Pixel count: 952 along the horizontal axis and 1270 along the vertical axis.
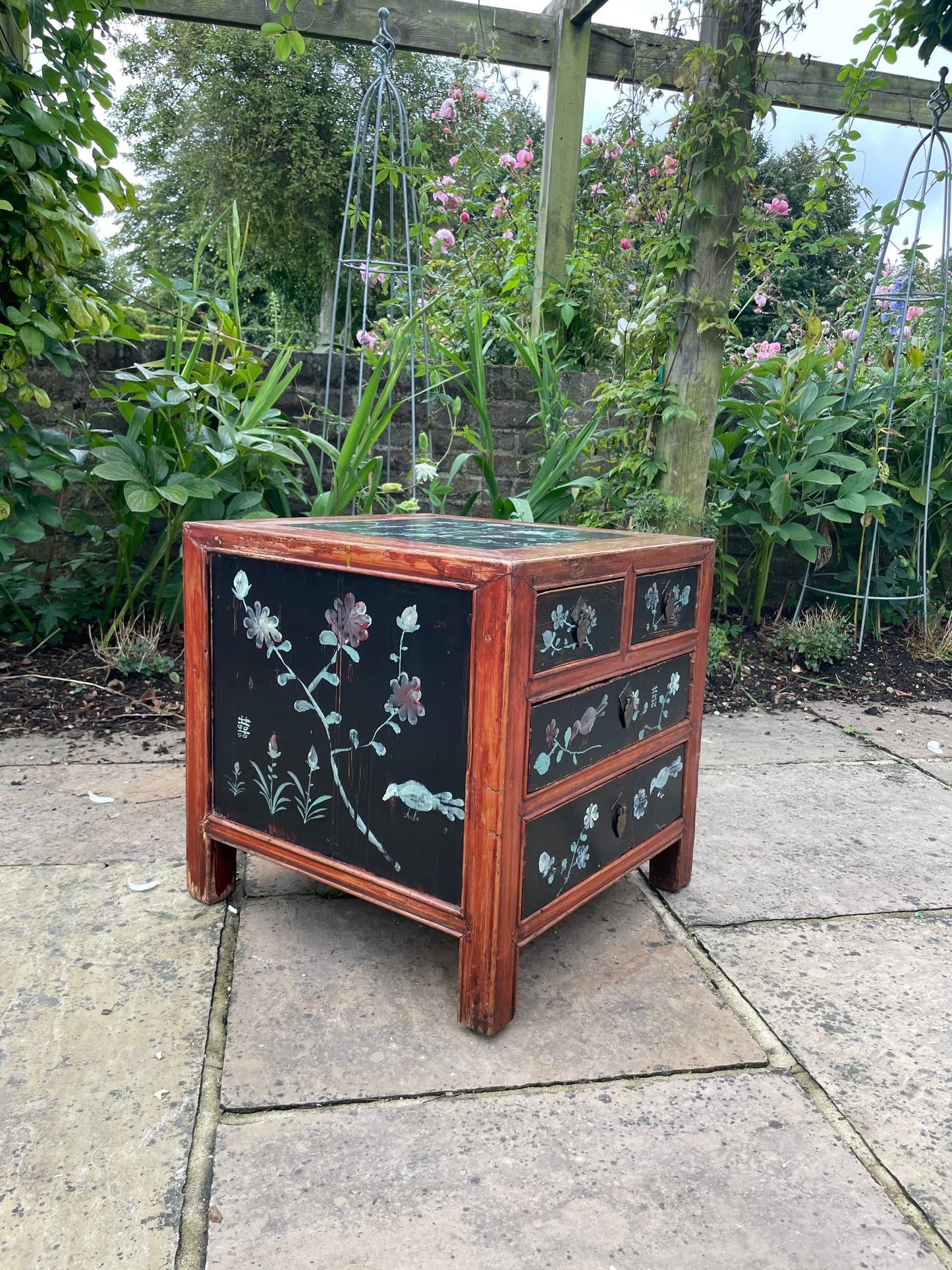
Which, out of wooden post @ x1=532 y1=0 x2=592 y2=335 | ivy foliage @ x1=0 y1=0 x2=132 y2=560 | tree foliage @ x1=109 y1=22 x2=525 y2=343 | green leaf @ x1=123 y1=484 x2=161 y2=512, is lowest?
green leaf @ x1=123 y1=484 x2=161 y2=512

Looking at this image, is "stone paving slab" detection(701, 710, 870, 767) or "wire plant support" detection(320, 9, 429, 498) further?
"wire plant support" detection(320, 9, 429, 498)

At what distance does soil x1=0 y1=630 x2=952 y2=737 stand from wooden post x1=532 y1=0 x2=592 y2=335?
6.11ft

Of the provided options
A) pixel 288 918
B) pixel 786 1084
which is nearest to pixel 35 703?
pixel 288 918

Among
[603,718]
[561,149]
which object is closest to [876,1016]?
[603,718]

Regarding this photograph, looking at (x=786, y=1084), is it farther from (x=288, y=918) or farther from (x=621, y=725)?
(x=288, y=918)

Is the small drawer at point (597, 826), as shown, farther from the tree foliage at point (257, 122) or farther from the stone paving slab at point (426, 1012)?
the tree foliage at point (257, 122)

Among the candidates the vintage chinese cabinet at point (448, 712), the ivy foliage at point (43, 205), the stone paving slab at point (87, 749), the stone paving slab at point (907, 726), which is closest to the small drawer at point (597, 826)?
the vintage chinese cabinet at point (448, 712)

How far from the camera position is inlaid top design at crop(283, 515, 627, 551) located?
1.42 m

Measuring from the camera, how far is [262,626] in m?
1.47

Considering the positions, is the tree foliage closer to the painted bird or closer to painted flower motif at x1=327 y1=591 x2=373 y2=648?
painted flower motif at x1=327 y1=591 x2=373 y2=648

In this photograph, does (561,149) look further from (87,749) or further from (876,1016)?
(876,1016)

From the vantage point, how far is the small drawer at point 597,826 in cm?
131

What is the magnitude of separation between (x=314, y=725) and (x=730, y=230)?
2356mm

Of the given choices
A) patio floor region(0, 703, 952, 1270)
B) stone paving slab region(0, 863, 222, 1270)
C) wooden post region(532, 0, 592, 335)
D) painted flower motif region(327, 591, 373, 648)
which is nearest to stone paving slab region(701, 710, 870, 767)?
patio floor region(0, 703, 952, 1270)
